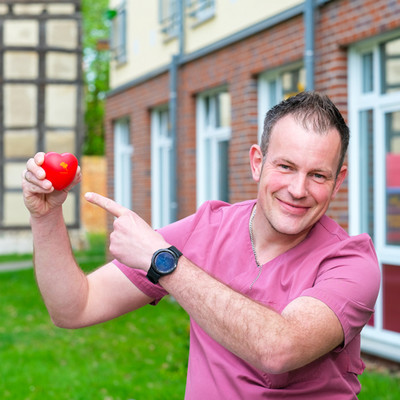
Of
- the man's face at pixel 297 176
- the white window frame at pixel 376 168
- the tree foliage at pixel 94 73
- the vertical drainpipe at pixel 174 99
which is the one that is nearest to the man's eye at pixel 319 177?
the man's face at pixel 297 176

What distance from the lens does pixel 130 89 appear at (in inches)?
542

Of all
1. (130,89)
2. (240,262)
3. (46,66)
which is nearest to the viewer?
(240,262)

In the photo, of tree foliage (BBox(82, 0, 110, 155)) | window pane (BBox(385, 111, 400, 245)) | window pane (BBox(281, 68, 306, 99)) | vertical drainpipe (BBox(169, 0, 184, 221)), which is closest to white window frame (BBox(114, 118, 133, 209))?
vertical drainpipe (BBox(169, 0, 184, 221))

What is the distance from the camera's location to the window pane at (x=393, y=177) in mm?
7281

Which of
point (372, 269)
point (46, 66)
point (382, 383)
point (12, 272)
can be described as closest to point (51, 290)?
point (372, 269)

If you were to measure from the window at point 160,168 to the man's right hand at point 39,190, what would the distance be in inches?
398

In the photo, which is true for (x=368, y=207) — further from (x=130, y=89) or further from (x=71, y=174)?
(x=130, y=89)

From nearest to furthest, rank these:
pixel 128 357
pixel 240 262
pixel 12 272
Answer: pixel 240 262 → pixel 128 357 → pixel 12 272

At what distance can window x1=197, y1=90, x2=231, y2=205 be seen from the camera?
1062cm

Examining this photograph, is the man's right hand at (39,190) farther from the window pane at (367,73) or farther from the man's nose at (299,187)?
the window pane at (367,73)

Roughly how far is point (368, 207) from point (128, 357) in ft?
8.81

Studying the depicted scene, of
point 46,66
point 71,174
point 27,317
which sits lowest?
point 27,317

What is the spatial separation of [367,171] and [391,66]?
1002mm

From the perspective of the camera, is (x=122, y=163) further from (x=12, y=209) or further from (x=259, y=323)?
(x=259, y=323)
